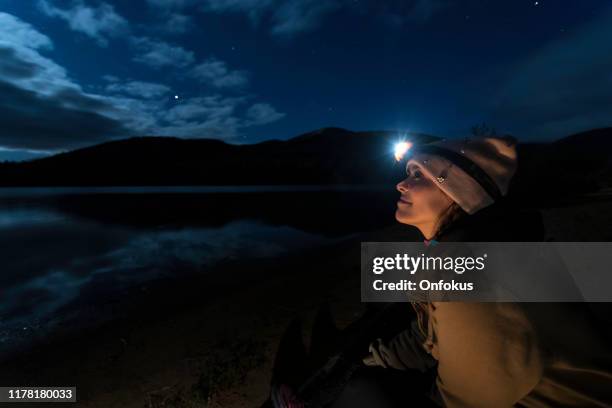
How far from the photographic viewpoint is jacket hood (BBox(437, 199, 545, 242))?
1.23m

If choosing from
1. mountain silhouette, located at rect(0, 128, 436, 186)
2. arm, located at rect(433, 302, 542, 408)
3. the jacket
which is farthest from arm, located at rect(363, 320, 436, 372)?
mountain silhouette, located at rect(0, 128, 436, 186)

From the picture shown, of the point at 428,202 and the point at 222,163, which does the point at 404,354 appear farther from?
the point at 222,163

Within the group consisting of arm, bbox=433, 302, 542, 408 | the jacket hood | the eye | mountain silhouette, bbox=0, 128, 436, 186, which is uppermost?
mountain silhouette, bbox=0, 128, 436, 186

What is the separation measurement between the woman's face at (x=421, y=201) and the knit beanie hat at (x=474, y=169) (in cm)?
6

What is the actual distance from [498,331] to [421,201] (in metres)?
0.75

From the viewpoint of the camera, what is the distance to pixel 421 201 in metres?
1.69

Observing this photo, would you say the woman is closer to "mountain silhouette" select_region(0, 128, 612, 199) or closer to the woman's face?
the woman's face

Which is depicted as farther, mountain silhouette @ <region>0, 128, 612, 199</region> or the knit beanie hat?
mountain silhouette @ <region>0, 128, 612, 199</region>

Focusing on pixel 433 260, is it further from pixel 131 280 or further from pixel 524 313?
pixel 131 280

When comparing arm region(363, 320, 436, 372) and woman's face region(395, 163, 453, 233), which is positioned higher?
woman's face region(395, 163, 453, 233)

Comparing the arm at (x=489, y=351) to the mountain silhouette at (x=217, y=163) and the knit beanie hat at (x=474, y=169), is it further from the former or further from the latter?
the mountain silhouette at (x=217, y=163)

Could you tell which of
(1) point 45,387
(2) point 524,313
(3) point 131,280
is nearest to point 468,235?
(2) point 524,313

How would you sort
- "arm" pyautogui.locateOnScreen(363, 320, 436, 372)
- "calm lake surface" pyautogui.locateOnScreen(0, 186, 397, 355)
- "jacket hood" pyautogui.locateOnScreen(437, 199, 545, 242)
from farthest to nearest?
"calm lake surface" pyautogui.locateOnScreen(0, 186, 397, 355)
"arm" pyautogui.locateOnScreen(363, 320, 436, 372)
"jacket hood" pyautogui.locateOnScreen(437, 199, 545, 242)

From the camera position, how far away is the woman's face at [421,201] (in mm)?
1618
